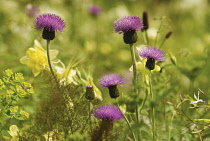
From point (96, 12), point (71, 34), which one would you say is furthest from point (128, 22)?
point (96, 12)

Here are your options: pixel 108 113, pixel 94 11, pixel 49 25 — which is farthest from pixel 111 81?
pixel 94 11

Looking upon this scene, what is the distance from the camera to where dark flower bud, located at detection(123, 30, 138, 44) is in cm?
91

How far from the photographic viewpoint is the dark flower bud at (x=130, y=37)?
910mm

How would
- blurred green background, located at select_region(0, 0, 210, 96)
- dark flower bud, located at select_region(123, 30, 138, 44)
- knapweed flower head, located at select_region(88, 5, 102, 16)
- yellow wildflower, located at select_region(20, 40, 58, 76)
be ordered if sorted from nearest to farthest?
1. dark flower bud, located at select_region(123, 30, 138, 44)
2. yellow wildflower, located at select_region(20, 40, 58, 76)
3. blurred green background, located at select_region(0, 0, 210, 96)
4. knapweed flower head, located at select_region(88, 5, 102, 16)

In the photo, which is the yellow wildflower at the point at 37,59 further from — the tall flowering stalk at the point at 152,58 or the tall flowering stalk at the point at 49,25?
the tall flowering stalk at the point at 152,58

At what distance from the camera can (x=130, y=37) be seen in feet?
3.00

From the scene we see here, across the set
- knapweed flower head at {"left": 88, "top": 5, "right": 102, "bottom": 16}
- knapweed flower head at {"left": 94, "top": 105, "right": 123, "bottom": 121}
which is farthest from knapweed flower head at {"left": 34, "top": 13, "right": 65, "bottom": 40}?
knapweed flower head at {"left": 88, "top": 5, "right": 102, "bottom": 16}

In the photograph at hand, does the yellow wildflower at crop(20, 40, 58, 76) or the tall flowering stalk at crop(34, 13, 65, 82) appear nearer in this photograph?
the tall flowering stalk at crop(34, 13, 65, 82)

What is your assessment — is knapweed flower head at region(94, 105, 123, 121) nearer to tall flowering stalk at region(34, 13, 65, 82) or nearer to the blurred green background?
tall flowering stalk at region(34, 13, 65, 82)

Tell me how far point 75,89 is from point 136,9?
111 inches

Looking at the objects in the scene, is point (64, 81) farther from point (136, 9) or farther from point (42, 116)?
point (136, 9)

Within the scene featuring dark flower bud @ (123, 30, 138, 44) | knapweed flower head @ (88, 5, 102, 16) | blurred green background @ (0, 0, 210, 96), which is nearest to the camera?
dark flower bud @ (123, 30, 138, 44)

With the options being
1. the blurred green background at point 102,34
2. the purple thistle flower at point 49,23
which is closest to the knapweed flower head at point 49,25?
the purple thistle flower at point 49,23

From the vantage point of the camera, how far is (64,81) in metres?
1.02
